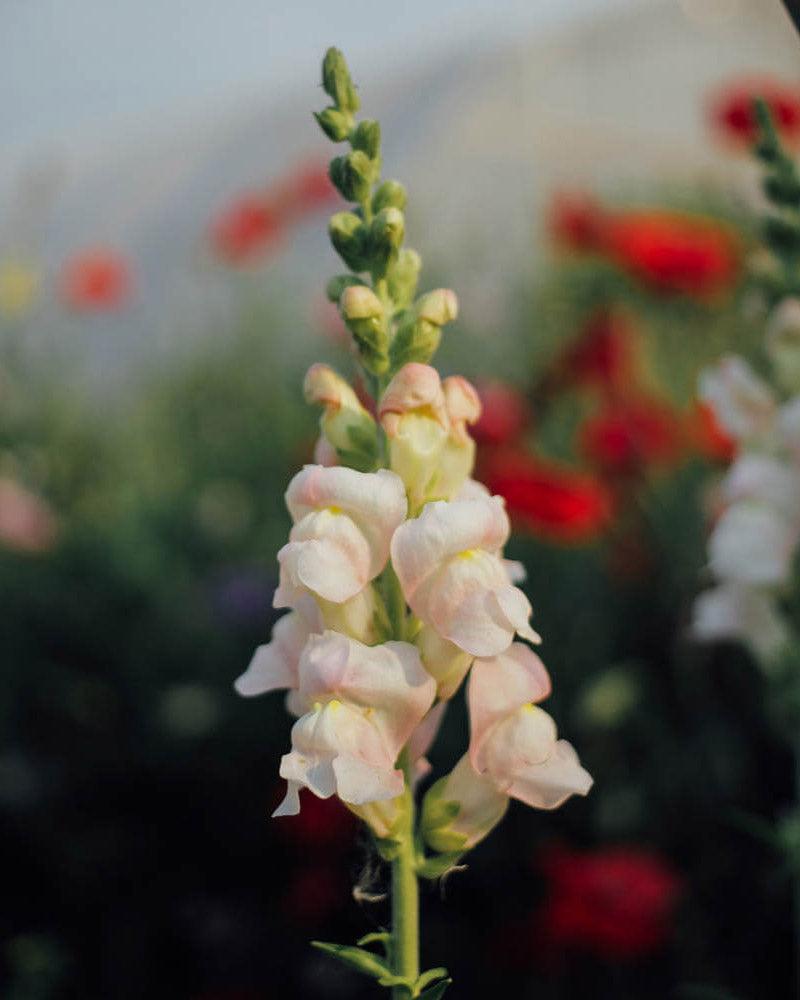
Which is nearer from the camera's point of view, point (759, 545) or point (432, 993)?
point (432, 993)

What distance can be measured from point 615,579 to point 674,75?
2256 mm

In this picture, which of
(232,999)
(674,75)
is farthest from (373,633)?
(674,75)

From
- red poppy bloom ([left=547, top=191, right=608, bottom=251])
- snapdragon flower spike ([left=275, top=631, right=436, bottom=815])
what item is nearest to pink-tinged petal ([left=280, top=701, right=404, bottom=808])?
snapdragon flower spike ([left=275, top=631, right=436, bottom=815])

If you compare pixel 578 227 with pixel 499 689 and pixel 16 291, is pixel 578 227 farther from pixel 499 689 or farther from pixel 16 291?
pixel 499 689

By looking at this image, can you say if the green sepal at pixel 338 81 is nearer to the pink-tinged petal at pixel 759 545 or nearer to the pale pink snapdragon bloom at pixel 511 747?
the pale pink snapdragon bloom at pixel 511 747

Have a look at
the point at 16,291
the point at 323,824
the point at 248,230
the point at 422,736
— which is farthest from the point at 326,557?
the point at 16,291

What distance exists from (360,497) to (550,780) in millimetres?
147

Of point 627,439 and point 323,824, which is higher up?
point 627,439

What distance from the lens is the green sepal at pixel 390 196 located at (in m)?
0.52

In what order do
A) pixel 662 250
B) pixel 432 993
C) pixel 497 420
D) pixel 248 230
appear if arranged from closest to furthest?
pixel 432 993
pixel 497 420
pixel 662 250
pixel 248 230

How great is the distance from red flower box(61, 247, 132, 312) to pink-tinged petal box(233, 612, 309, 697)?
80.9 inches

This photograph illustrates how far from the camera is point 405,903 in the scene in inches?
20.2

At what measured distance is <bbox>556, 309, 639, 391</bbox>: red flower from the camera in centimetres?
182

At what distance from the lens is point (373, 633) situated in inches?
21.0
